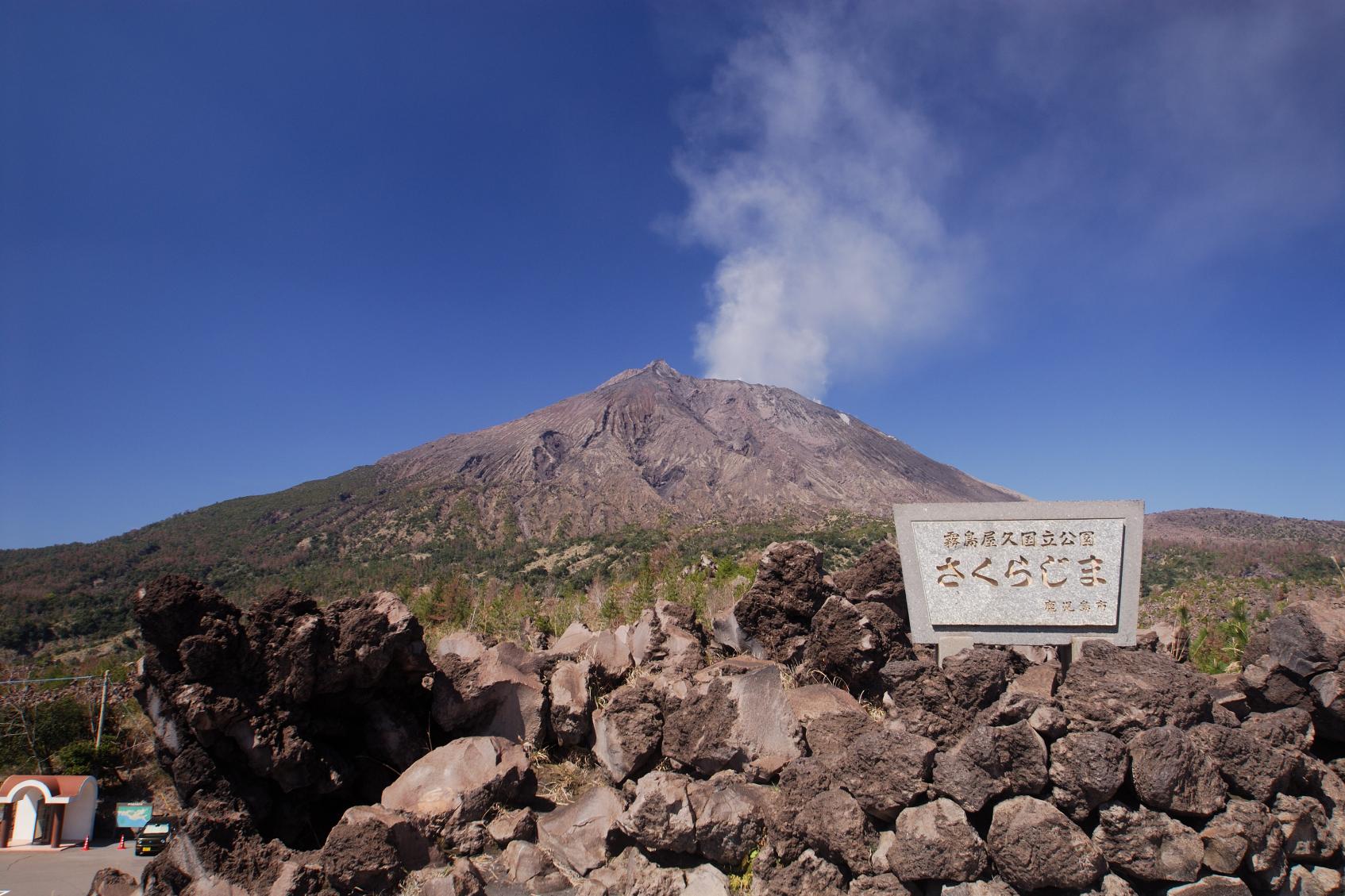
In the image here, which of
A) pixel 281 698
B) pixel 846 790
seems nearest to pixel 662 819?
pixel 846 790

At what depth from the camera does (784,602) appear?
6.39m

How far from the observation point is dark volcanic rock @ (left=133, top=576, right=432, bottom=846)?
14.1 ft

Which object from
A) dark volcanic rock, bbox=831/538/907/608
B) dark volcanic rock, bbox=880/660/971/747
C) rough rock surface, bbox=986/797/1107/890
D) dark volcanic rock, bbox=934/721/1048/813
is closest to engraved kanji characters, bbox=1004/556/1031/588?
dark volcanic rock, bbox=831/538/907/608

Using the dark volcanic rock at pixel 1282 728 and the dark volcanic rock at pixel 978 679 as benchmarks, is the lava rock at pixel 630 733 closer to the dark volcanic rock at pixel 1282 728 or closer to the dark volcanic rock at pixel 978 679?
the dark volcanic rock at pixel 978 679

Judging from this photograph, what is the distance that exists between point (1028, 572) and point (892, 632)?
1.28 meters

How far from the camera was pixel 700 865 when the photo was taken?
4.22 metres

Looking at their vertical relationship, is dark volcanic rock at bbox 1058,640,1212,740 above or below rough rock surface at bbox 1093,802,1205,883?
above

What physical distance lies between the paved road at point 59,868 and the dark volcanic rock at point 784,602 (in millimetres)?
4942

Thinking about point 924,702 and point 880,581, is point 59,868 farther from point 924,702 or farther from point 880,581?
point 880,581

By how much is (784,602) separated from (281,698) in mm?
3909

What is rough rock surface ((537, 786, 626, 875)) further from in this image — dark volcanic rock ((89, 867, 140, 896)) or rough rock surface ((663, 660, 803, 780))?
dark volcanic rock ((89, 867, 140, 896))

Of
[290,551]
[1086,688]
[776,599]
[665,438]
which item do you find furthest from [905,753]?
[665,438]

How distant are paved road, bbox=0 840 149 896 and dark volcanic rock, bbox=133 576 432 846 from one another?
1.51 m

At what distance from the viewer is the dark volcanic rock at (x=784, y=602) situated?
20.8 feet
